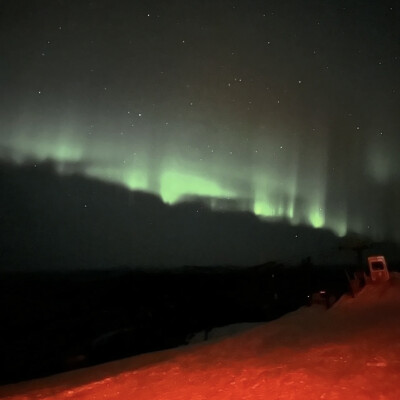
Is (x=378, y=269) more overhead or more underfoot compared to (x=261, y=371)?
more overhead

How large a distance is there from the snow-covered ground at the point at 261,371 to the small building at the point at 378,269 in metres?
8.20

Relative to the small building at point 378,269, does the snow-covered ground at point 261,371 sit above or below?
below

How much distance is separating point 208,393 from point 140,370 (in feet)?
6.84

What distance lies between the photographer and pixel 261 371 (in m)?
9.12

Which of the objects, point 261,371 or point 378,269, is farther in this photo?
point 378,269

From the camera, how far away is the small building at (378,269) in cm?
2131

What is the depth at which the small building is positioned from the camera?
21308 millimetres

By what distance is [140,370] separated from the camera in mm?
10031

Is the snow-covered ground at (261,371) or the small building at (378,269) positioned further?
the small building at (378,269)

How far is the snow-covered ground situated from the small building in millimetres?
8204

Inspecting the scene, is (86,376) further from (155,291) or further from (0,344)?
(155,291)

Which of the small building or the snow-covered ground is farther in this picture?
the small building

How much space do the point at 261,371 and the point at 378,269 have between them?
45.8 ft

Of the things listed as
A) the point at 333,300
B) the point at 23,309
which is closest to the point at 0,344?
the point at 23,309
